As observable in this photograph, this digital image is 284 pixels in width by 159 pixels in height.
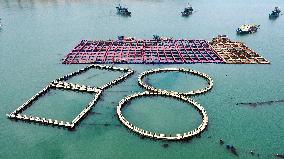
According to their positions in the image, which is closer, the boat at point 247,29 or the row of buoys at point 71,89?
the row of buoys at point 71,89

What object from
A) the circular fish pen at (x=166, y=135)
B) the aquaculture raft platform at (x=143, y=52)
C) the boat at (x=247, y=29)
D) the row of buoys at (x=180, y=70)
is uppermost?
the boat at (x=247, y=29)

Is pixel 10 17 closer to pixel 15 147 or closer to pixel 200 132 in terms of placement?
pixel 15 147

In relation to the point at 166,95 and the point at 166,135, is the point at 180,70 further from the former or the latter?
the point at 166,135

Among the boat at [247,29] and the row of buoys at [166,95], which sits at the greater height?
the boat at [247,29]

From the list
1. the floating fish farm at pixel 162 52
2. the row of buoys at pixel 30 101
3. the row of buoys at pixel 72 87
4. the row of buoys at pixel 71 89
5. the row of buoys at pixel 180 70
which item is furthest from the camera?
the floating fish farm at pixel 162 52

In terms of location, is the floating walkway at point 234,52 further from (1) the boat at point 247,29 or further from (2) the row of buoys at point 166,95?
(2) the row of buoys at point 166,95

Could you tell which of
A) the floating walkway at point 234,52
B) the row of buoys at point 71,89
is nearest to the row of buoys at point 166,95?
the row of buoys at point 71,89

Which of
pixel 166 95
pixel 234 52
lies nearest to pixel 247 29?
pixel 234 52
